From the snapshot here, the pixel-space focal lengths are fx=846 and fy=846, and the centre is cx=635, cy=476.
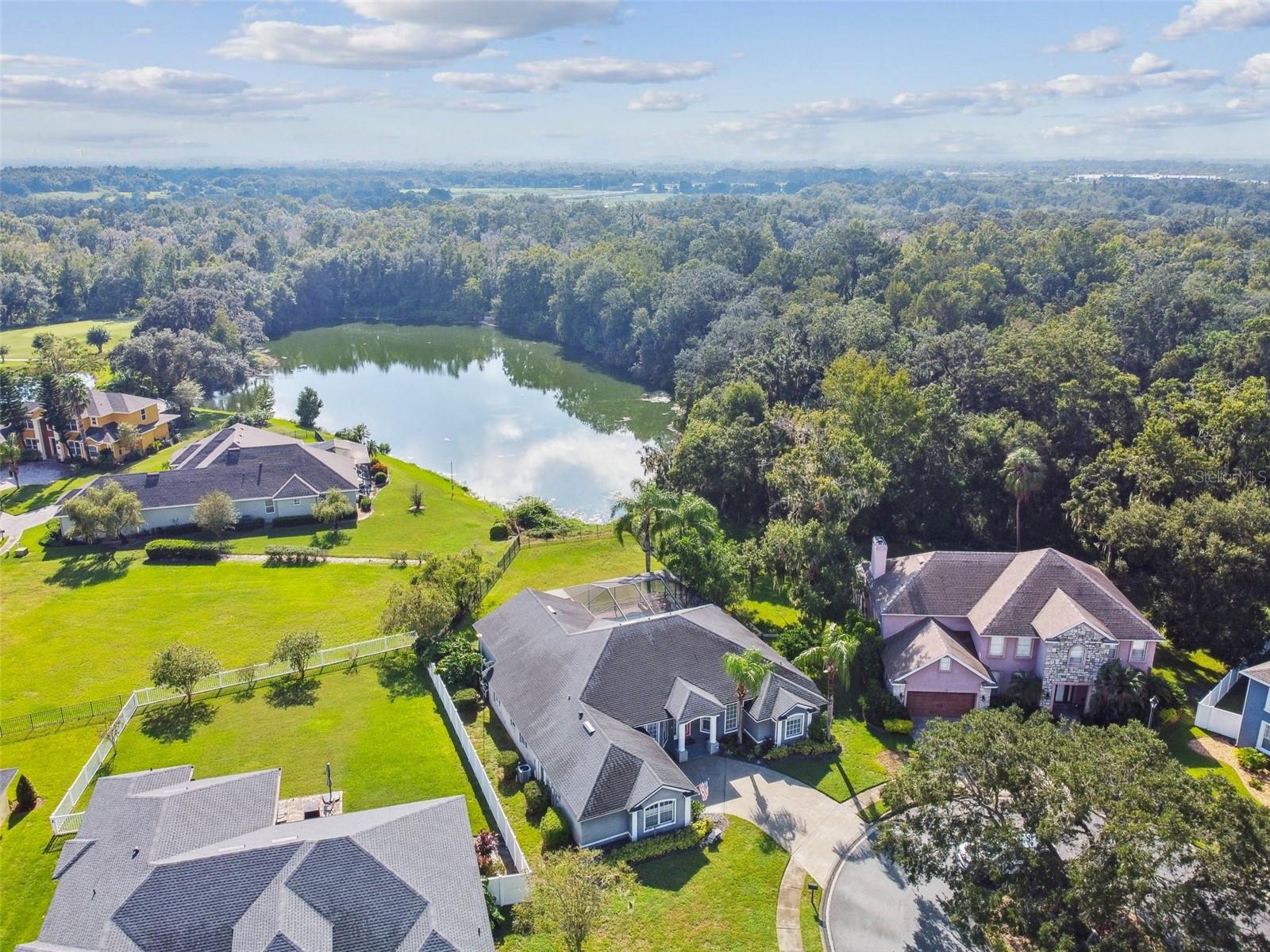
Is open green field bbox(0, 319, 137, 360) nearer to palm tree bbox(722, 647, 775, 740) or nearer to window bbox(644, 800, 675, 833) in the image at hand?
palm tree bbox(722, 647, 775, 740)

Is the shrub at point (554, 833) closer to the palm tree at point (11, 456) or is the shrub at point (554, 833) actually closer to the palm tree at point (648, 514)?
the palm tree at point (648, 514)

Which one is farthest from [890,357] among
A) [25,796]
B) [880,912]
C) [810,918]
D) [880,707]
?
[25,796]

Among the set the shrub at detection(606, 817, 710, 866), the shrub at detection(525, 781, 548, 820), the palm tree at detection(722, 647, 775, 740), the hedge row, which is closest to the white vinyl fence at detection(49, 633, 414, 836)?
the hedge row

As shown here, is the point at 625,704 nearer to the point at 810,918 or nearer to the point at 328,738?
the point at 810,918

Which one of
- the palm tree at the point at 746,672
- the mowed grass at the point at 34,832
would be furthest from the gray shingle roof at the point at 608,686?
the mowed grass at the point at 34,832

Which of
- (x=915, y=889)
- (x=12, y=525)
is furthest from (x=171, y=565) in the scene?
(x=915, y=889)

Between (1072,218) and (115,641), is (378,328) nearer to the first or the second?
(115,641)
